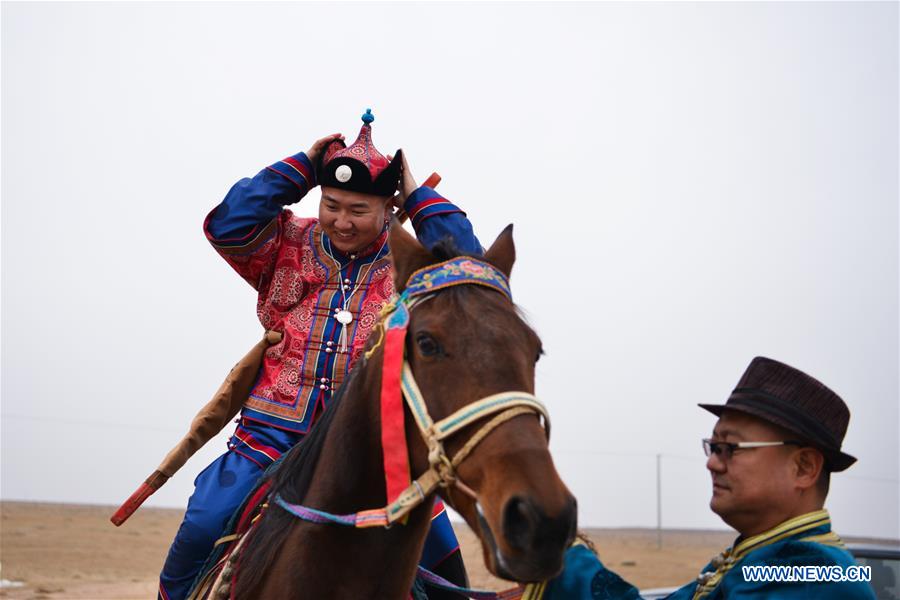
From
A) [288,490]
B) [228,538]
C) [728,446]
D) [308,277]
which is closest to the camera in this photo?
[728,446]

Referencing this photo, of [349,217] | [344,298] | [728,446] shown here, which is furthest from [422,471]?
[349,217]

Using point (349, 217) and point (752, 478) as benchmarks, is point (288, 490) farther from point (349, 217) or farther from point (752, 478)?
point (752, 478)

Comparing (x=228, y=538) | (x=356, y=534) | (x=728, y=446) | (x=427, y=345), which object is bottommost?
(x=228, y=538)

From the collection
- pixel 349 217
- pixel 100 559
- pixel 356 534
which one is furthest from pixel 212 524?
pixel 100 559

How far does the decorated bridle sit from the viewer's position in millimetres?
2355

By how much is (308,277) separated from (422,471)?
6.01ft

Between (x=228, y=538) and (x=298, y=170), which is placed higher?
(x=298, y=170)

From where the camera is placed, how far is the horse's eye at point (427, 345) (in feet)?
8.45

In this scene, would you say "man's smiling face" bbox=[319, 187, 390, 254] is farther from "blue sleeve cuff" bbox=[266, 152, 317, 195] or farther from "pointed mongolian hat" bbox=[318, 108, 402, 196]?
"blue sleeve cuff" bbox=[266, 152, 317, 195]

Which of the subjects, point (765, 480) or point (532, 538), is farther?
point (765, 480)

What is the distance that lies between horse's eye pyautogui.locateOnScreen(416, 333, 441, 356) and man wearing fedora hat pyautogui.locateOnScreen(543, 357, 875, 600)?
2.83 ft

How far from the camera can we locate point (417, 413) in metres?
2.53

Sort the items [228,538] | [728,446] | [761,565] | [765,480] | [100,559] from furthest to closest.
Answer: [100,559], [228,538], [728,446], [765,480], [761,565]

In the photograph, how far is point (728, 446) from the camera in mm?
2803
